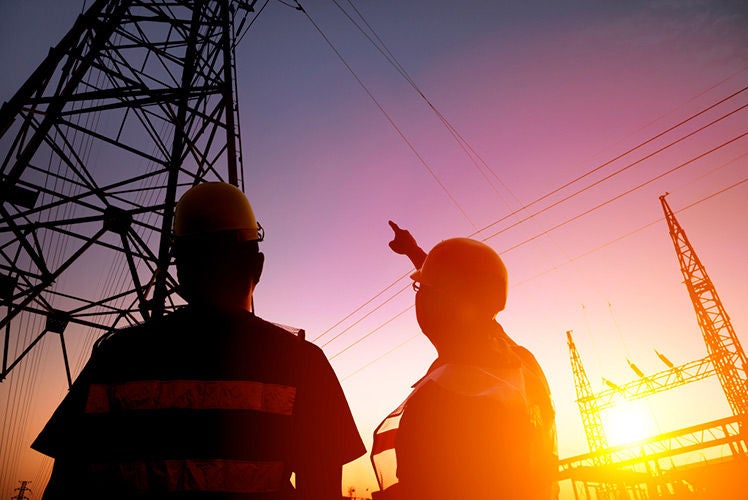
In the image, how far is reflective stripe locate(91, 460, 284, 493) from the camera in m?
1.14

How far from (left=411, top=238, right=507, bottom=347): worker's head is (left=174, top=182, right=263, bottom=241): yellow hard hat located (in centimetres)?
88

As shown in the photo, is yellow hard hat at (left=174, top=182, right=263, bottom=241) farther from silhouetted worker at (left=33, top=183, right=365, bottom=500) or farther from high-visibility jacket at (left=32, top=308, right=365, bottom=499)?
high-visibility jacket at (left=32, top=308, right=365, bottom=499)

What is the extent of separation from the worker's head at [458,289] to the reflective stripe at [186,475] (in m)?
0.94

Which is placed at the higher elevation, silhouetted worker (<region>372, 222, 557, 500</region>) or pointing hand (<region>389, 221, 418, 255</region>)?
pointing hand (<region>389, 221, 418, 255</region>)

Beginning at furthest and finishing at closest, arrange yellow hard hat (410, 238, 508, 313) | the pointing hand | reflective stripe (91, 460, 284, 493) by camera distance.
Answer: the pointing hand
yellow hard hat (410, 238, 508, 313)
reflective stripe (91, 460, 284, 493)

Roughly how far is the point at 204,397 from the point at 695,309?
32705mm

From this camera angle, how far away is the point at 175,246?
1.55 m

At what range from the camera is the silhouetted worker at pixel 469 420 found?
131 cm

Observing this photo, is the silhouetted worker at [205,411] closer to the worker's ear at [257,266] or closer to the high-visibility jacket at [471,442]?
the worker's ear at [257,266]

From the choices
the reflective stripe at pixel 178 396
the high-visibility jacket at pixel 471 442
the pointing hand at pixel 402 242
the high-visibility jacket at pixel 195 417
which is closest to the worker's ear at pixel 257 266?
the high-visibility jacket at pixel 195 417

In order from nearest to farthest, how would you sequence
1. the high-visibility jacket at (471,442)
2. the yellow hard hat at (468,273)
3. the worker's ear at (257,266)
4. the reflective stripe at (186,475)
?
1. the reflective stripe at (186,475)
2. the high-visibility jacket at (471,442)
3. the worker's ear at (257,266)
4. the yellow hard hat at (468,273)

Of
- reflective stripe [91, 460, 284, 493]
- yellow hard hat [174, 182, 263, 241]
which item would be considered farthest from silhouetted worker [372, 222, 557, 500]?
yellow hard hat [174, 182, 263, 241]

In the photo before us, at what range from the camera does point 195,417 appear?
3.98ft

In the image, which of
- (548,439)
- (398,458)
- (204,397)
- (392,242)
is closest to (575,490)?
(392,242)
